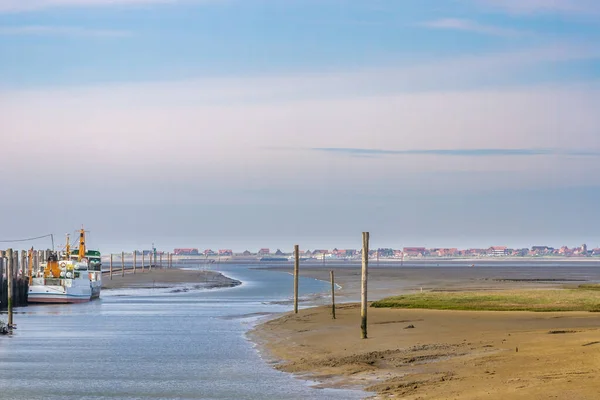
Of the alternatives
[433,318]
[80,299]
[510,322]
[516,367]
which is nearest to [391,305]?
[433,318]

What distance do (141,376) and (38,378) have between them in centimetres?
329

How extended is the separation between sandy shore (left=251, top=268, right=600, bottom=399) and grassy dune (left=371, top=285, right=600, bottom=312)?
2321 mm

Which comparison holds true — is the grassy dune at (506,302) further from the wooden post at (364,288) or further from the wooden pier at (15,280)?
the wooden pier at (15,280)

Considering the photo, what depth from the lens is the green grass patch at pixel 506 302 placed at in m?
44.5

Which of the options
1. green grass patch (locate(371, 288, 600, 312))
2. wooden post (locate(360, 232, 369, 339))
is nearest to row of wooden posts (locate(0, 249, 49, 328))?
green grass patch (locate(371, 288, 600, 312))

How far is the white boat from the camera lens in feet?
246

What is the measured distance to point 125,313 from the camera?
62.4 metres

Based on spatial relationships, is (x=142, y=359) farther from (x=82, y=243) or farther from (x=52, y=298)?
(x=82, y=243)

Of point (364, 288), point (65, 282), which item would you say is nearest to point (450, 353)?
point (364, 288)

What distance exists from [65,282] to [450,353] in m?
55.1

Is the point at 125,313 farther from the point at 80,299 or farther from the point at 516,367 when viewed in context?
the point at 516,367

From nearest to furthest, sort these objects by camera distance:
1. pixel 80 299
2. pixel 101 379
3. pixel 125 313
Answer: pixel 101 379 → pixel 125 313 → pixel 80 299

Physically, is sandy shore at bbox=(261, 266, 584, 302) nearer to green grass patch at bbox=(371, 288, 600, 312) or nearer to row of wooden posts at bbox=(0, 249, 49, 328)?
green grass patch at bbox=(371, 288, 600, 312)

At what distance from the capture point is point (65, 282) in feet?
253
